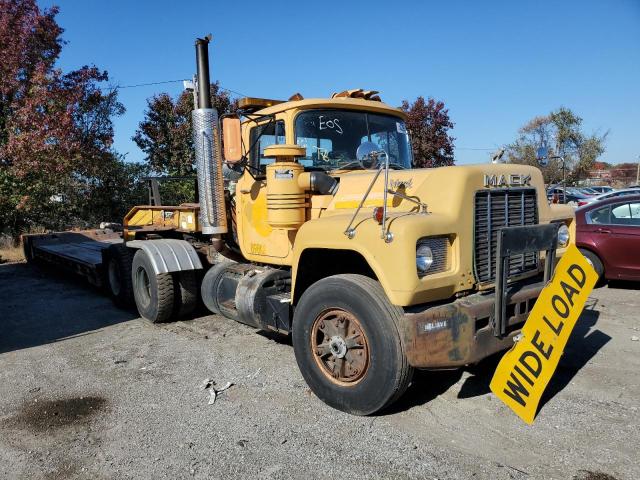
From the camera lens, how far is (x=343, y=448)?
328 cm

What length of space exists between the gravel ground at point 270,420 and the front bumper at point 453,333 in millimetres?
548

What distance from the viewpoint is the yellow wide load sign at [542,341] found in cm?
354

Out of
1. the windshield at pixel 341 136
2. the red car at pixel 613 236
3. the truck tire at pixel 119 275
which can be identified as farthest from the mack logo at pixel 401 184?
the red car at pixel 613 236

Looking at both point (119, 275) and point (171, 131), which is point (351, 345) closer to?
point (119, 275)

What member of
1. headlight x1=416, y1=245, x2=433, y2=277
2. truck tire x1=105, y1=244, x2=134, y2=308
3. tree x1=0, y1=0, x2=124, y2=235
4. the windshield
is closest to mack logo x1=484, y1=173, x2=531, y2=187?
headlight x1=416, y1=245, x2=433, y2=277

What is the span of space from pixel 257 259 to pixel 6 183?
1042cm

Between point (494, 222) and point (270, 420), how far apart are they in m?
2.24

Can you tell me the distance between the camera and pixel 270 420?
146 inches

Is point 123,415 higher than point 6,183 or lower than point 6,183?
lower

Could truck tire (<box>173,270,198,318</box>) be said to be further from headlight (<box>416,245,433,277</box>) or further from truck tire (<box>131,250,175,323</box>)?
headlight (<box>416,245,433,277</box>)

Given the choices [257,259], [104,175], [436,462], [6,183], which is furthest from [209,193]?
[104,175]

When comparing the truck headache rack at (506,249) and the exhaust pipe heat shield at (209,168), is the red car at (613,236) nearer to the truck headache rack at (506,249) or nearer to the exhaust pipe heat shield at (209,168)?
the truck headache rack at (506,249)

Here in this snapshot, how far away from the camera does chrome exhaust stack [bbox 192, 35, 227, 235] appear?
5.08 metres

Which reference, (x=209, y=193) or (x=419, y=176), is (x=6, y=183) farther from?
(x=419, y=176)
